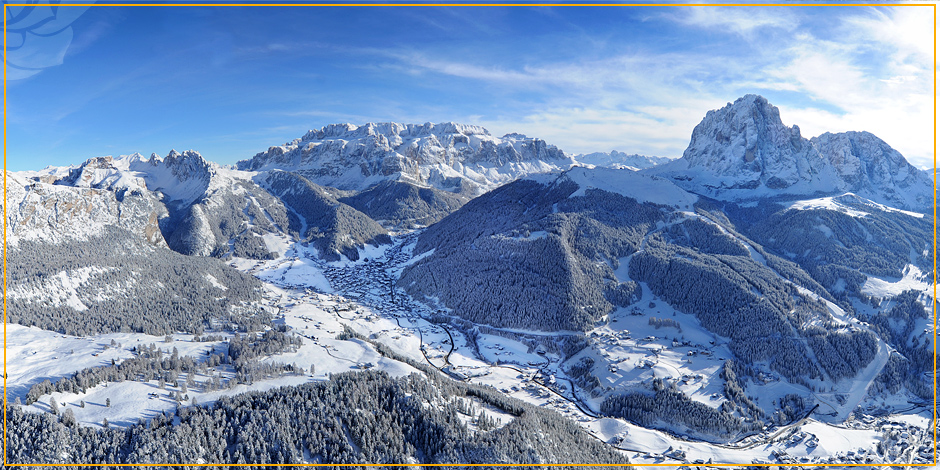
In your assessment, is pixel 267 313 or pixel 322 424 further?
pixel 267 313

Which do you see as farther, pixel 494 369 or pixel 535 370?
pixel 535 370

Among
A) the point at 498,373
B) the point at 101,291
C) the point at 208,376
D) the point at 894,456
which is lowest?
the point at 894,456

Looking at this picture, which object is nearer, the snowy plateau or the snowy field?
the snowy plateau

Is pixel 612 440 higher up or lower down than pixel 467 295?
lower down

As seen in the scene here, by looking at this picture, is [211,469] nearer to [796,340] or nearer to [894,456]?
[894,456]

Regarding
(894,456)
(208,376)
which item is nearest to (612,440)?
(894,456)

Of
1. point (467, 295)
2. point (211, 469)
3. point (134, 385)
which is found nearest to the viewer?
point (211, 469)

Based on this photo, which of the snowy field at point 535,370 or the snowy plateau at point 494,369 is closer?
the snowy plateau at point 494,369

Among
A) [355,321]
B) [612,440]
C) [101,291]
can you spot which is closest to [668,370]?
[612,440]

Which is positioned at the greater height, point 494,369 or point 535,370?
point 494,369

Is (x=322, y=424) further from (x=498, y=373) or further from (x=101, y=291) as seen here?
(x=101, y=291)

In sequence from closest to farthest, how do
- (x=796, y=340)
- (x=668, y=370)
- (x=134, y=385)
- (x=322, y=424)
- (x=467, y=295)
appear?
(x=322, y=424) → (x=134, y=385) → (x=668, y=370) → (x=796, y=340) → (x=467, y=295)
